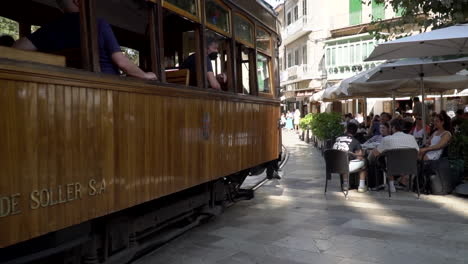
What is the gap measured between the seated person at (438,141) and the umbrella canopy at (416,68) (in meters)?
1.52

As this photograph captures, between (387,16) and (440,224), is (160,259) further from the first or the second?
(387,16)

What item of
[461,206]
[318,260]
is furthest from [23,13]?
[461,206]

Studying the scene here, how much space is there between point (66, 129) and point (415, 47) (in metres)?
6.17

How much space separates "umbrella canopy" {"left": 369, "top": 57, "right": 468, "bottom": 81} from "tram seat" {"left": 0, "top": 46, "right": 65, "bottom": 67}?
743 centimetres

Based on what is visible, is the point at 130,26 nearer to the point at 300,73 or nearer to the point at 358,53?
the point at 358,53

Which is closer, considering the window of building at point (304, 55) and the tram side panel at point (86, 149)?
the tram side panel at point (86, 149)

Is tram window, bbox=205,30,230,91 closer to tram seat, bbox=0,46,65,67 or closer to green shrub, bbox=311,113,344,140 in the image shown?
tram seat, bbox=0,46,65,67

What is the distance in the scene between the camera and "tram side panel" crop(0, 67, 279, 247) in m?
2.52

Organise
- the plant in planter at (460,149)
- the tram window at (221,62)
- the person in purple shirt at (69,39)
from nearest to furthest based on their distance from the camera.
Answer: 1. the person in purple shirt at (69,39)
2. the tram window at (221,62)
3. the plant in planter at (460,149)

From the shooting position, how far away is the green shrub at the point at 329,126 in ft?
43.5

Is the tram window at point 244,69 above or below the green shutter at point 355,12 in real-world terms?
below

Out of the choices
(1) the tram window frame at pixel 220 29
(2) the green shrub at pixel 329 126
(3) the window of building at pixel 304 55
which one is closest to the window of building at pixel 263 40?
(1) the tram window frame at pixel 220 29

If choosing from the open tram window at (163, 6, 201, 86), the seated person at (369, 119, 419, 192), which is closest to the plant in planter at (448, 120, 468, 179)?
the seated person at (369, 119, 419, 192)

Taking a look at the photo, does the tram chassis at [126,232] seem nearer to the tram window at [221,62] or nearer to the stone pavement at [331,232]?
the stone pavement at [331,232]
